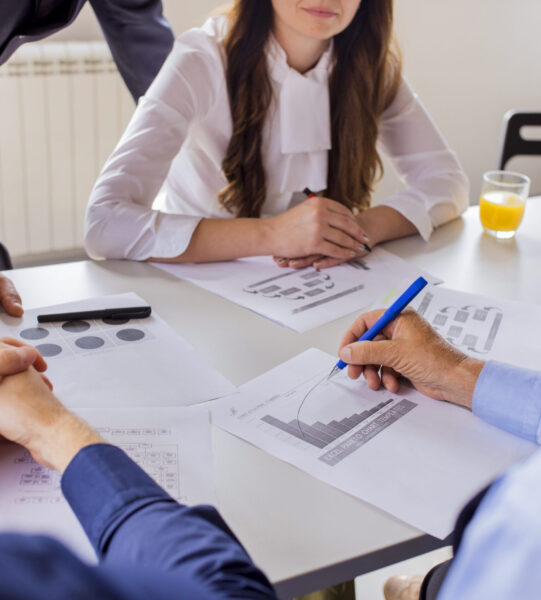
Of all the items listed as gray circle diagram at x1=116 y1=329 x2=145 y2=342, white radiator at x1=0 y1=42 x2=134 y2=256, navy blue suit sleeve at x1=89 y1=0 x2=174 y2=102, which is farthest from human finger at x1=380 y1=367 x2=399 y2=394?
white radiator at x1=0 y1=42 x2=134 y2=256

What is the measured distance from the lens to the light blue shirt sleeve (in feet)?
1.22

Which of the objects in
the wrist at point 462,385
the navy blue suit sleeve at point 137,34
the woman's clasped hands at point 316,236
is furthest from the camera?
the navy blue suit sleeve at point 137,34

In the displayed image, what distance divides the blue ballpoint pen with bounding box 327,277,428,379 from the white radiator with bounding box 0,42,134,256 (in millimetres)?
1939

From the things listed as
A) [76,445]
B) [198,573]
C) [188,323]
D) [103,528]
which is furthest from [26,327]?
[198,573]

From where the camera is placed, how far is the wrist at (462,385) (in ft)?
2.89

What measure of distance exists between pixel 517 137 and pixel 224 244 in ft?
4.42

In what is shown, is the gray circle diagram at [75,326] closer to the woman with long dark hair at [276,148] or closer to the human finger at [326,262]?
the woman with long dark hair at [276,148]

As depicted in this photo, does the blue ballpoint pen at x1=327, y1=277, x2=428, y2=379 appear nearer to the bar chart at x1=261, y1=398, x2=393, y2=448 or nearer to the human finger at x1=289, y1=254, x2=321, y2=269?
the bar chart at x1=261, y1=398, x2=393, y2=448

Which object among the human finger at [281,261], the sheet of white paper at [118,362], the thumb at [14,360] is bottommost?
the sheet of white paper at [118,362]

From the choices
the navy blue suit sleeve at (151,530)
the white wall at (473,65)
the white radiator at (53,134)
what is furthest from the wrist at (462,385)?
the white wall at (473,65)

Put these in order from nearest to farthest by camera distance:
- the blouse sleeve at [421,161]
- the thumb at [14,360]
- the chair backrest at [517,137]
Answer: the thumb at [14,360] → the blouse sleeve at [421,161] → the chair backrest at [517,137]

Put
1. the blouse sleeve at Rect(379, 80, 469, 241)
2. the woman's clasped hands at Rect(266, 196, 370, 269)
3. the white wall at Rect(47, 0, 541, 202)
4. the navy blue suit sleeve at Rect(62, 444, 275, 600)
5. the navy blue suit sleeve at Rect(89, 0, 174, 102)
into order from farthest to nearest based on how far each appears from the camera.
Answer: the white wall at Rect(47, 0, 541, 202) < the navy blue suit sleeve at Rect(89, 0, 174, 102) < the blouse sleeve at Rect(379, 80, 469, 241) < the woman's clasped hands at Rect(266, 196, 370, 269) < the navy blue suit sleeve at Rect(62, 444, 275, 600)

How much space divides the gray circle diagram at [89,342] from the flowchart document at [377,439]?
0.71ft

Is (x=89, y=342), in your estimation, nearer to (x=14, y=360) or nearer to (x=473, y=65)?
(x=14, y=360)
